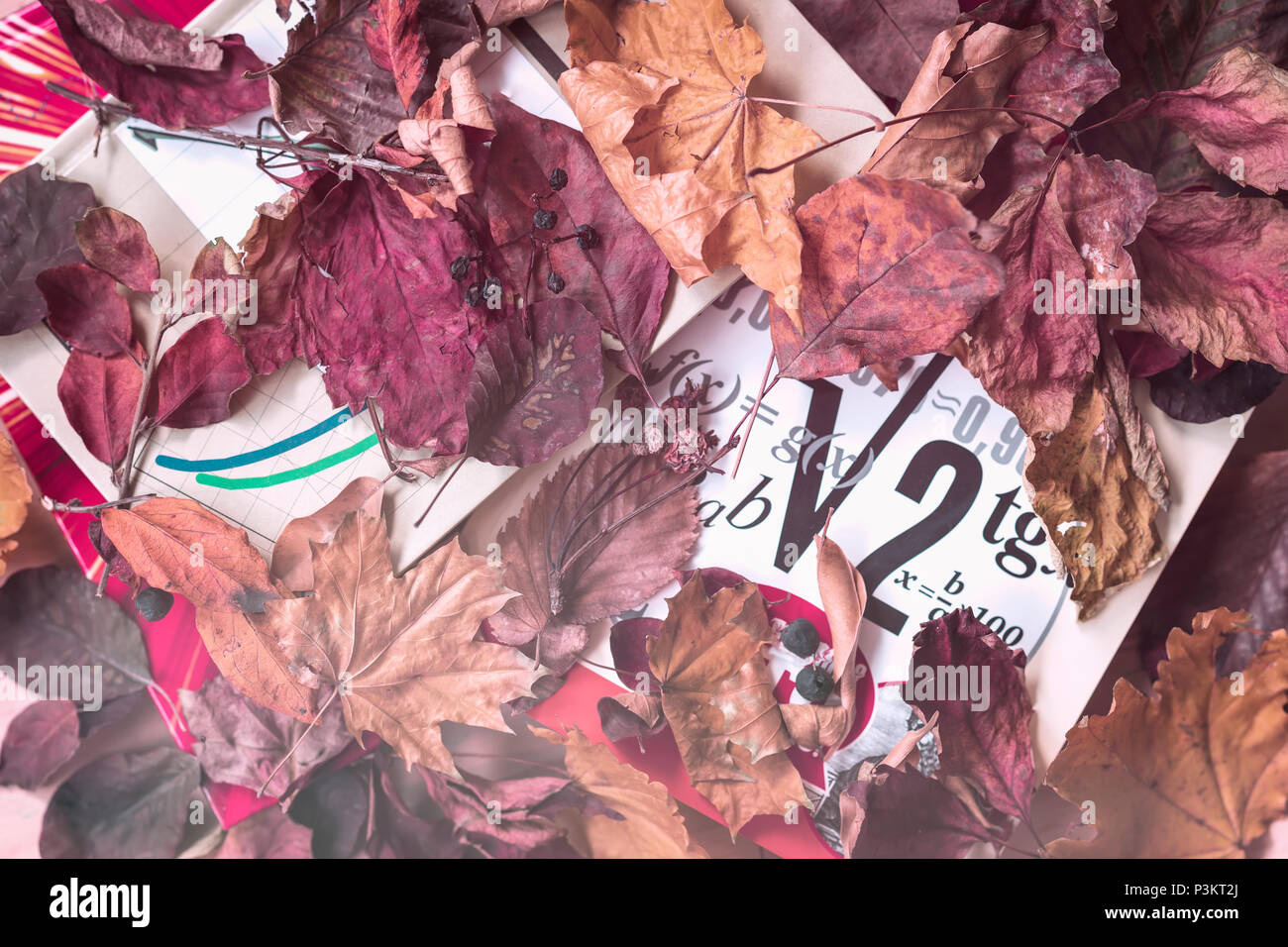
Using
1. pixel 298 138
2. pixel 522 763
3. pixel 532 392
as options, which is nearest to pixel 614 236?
pixel 532 392

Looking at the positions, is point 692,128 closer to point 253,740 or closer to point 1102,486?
point 1102,486

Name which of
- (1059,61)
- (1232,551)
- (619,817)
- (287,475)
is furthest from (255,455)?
(1232,551)

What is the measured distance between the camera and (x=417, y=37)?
0.52 metres

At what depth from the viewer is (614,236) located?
1.77 ft

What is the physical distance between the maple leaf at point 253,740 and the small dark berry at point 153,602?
6cm

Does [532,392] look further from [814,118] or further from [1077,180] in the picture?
[1077,180]

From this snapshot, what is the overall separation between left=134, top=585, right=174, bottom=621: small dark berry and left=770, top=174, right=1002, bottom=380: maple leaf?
0.45 meters

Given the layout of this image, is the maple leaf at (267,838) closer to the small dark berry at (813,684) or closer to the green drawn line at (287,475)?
the green drawn line at (287,475)

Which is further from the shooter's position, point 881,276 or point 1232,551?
point 1232,551

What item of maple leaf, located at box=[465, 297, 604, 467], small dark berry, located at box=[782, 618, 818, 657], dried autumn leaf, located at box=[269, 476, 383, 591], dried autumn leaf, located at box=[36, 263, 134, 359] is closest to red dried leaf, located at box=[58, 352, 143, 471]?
dried autumn leaf, located at box=[36, 263, 134, 359]

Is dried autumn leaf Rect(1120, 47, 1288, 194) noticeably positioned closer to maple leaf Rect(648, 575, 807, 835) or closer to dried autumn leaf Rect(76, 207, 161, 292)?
maple leaf Rect(648, 575, 807, 835)

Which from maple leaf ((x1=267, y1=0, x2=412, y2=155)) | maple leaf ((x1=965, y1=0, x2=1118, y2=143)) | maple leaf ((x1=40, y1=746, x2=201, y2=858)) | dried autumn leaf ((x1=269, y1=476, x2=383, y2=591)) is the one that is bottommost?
maple leaf ((x1=40, y1=746, x2=201, y2=858))

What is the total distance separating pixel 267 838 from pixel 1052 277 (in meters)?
0.62

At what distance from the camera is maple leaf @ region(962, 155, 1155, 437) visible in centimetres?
50
